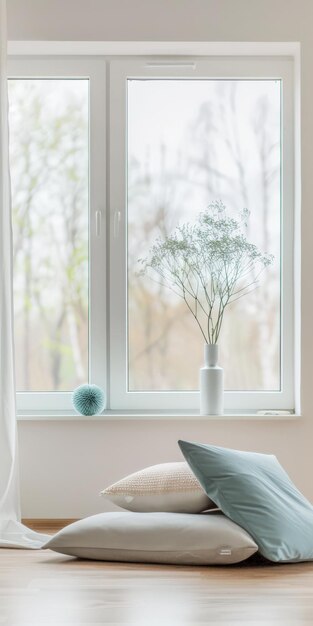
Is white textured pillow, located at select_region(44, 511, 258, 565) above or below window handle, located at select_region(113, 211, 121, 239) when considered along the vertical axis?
below

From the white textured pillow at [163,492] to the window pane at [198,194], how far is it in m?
1.07

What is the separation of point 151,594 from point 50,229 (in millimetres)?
2317

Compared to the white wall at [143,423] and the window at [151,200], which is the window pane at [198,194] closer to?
the window at [151,200]

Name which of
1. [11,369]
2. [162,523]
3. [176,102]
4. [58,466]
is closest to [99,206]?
[176,102]

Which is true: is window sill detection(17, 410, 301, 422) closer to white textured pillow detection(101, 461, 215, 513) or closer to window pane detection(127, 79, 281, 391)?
window pane detection(127, 79, 281, 391)

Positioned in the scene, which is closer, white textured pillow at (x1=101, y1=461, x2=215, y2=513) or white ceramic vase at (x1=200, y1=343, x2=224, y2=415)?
white textured pillow at (x1=101, y1=461, x2=215, y2=513)

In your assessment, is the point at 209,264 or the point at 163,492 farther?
the point at 209,264

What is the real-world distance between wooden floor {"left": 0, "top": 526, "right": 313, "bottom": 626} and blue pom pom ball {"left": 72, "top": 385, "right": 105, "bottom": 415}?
107 centimetres

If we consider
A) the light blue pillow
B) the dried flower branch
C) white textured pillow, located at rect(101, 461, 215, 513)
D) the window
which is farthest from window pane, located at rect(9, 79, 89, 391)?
the light blue pillow

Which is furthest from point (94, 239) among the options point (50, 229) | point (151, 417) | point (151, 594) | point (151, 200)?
point (151, 594)

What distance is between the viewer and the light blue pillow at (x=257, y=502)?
3426 mm

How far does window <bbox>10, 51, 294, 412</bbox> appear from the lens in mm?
4820

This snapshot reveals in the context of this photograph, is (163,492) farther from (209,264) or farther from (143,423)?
(209,264)

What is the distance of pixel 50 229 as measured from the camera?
15.9ft
